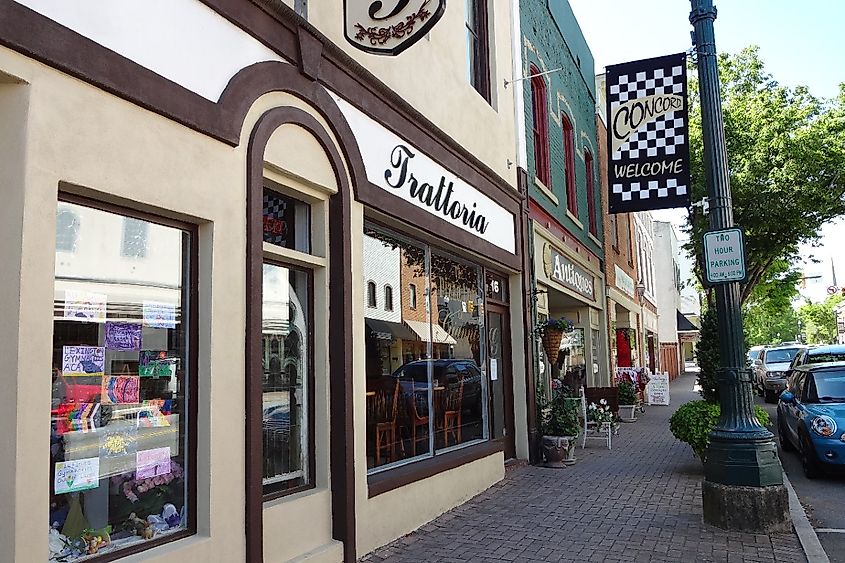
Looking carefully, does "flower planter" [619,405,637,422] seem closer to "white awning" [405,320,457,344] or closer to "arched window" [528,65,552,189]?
"arched window" [528,65,552,189]

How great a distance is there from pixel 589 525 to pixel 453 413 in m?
2.28

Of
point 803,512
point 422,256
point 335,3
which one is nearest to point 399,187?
point 422,256

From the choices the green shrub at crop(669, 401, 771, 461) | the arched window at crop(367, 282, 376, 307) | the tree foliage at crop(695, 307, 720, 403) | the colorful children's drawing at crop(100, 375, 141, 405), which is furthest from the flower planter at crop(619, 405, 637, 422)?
the colorful children's drawing at crop(100, 375, 141, 405)

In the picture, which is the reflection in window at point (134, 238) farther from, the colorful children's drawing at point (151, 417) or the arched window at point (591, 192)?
the arched window at point (591, 192)

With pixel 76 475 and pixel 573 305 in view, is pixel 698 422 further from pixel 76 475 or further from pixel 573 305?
pixel 573 305

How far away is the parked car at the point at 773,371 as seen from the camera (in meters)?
21.0

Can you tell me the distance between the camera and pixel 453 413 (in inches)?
348

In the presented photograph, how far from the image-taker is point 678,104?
9.11 metres

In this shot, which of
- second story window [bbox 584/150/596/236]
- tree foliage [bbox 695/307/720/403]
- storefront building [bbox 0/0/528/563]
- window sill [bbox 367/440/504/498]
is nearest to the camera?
storefront building [bbox 0/0/528/563]

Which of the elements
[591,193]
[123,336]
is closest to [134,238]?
[123,336]

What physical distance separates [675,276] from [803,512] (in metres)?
41.2

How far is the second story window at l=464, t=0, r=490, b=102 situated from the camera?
10422mm

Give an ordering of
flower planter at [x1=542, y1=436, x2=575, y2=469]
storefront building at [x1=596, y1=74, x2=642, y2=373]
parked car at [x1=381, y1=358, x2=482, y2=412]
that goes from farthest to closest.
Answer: storefront building at [x1=596, y1=74, x2=642, y2=373]
flower planter at [x1=542, y1=436, x2=575, y2=469]
parked car at [x1=381, y1=358, x2=482, y2=412]

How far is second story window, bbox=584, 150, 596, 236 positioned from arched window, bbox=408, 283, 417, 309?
10.8 m
